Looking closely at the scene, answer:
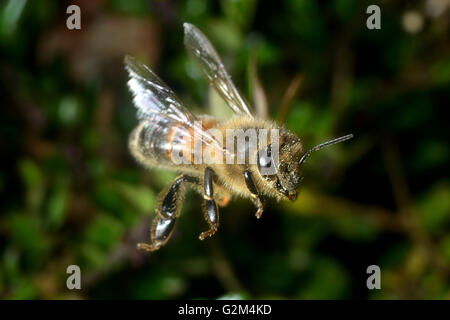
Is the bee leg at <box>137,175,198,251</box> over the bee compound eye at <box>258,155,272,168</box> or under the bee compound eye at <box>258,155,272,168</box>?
under

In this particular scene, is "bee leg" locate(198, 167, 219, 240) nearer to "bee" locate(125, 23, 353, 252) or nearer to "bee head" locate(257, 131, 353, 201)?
"bee" locate(125, 23, 353, 252)

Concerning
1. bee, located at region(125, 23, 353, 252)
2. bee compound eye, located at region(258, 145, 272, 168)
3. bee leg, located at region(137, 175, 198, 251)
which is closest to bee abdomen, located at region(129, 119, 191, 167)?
bee, located at region(125, 23, 353, 252)

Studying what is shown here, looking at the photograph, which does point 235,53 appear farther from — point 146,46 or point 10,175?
point 10,175

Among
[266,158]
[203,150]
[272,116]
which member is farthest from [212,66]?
[272,116]

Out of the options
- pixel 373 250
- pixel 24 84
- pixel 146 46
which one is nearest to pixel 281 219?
pixel 373 250

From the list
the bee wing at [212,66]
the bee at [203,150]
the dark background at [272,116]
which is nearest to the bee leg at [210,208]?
the bee at [203,150]

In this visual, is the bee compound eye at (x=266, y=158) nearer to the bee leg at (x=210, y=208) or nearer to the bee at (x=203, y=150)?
the bee at (x=203, y=150)

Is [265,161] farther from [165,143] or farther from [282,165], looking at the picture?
[165,143]
